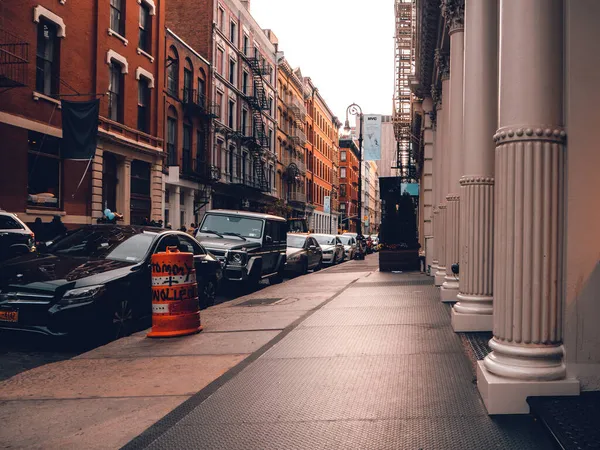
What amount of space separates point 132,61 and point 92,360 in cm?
2381

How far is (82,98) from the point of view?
2389 centimetres

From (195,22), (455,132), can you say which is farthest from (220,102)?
(455,132)

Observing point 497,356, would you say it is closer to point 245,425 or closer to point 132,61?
point 245,425

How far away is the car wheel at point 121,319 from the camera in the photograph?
26.8 ft

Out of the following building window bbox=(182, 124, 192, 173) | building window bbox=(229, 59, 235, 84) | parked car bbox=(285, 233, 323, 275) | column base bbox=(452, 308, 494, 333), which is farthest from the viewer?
building window bbox=(229, 59, 235, 84)

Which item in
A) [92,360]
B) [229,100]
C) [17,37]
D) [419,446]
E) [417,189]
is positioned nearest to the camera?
[419,446]

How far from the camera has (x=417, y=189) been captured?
37312mm

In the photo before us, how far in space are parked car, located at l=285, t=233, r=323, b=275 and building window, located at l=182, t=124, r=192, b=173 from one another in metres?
13.7

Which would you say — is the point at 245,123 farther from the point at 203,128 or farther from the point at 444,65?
the point at 444,65

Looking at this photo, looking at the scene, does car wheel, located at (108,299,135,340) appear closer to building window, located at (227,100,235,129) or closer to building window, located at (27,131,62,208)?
building window, located at (27,131,62,208)

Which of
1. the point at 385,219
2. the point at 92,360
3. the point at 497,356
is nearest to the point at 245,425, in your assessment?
the point at 497,356

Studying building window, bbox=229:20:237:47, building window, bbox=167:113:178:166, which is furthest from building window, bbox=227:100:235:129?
building window, bbox=167:113:178:166

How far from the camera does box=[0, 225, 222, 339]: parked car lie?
24.5 ft

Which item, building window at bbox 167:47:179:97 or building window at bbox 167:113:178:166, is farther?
building window at bbox 167:113:178:166
